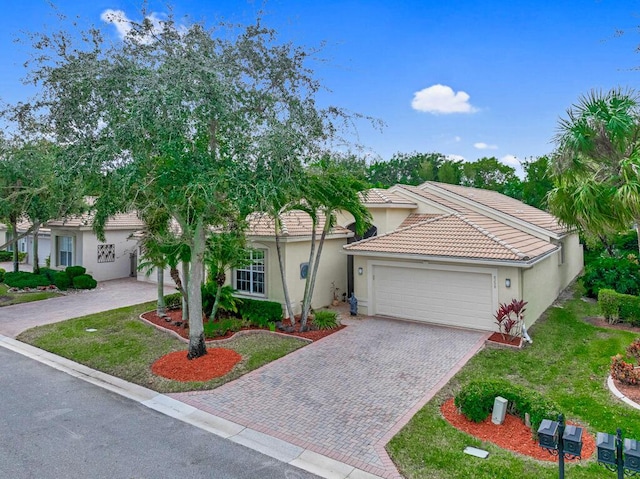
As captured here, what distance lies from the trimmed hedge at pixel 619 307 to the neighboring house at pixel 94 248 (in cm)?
2201

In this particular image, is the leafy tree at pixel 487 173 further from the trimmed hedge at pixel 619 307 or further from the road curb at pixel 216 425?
the road curb at pixel 216 425

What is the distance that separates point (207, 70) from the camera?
780 centimetres

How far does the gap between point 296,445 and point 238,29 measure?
28.3 ft

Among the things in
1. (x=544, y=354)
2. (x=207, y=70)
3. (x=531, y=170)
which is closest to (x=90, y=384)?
(x=207, y=70)

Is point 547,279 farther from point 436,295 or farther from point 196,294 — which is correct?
point 196,294

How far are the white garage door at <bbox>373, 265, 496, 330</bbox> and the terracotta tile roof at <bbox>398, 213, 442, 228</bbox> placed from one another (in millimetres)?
3690

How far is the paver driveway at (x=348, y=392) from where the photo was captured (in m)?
6.75

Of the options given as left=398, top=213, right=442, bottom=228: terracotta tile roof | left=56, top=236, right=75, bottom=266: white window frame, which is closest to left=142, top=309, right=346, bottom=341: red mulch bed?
left=398, top=213, right=442, bottom=228: terracotta tile roof

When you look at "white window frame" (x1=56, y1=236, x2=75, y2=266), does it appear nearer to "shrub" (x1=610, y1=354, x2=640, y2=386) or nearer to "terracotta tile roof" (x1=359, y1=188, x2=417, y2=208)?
"terracotta tile roof" (x1=359, y1=188, x2=417, y2=208)

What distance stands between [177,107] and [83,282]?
16.7 m

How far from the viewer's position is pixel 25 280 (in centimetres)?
2047

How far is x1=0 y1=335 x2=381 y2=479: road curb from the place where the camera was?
→ 233 inches

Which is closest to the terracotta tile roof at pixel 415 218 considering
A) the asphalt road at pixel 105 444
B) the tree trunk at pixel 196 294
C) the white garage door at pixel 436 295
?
the white garage door at pixel 436 295

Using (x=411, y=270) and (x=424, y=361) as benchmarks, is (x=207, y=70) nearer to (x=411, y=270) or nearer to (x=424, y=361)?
(x=424, y=361)
